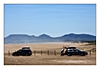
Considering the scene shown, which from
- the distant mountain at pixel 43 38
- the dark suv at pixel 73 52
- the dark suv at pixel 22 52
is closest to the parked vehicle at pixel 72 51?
the dark suv at pixel 73 52

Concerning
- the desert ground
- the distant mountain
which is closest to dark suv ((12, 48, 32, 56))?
the desert ground

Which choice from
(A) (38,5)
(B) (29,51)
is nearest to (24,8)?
(A) (38,5)

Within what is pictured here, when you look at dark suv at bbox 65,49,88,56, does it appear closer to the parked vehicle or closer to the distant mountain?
the parked vehicle

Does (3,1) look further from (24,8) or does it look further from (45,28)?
(45,28)

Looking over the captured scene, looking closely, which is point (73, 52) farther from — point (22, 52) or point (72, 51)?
point (22, 52)

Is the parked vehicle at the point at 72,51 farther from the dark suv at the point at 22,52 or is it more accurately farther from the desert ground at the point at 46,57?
the dark suv at the point at 22,52

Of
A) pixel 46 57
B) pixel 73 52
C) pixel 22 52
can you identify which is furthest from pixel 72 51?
pixel 22 52
